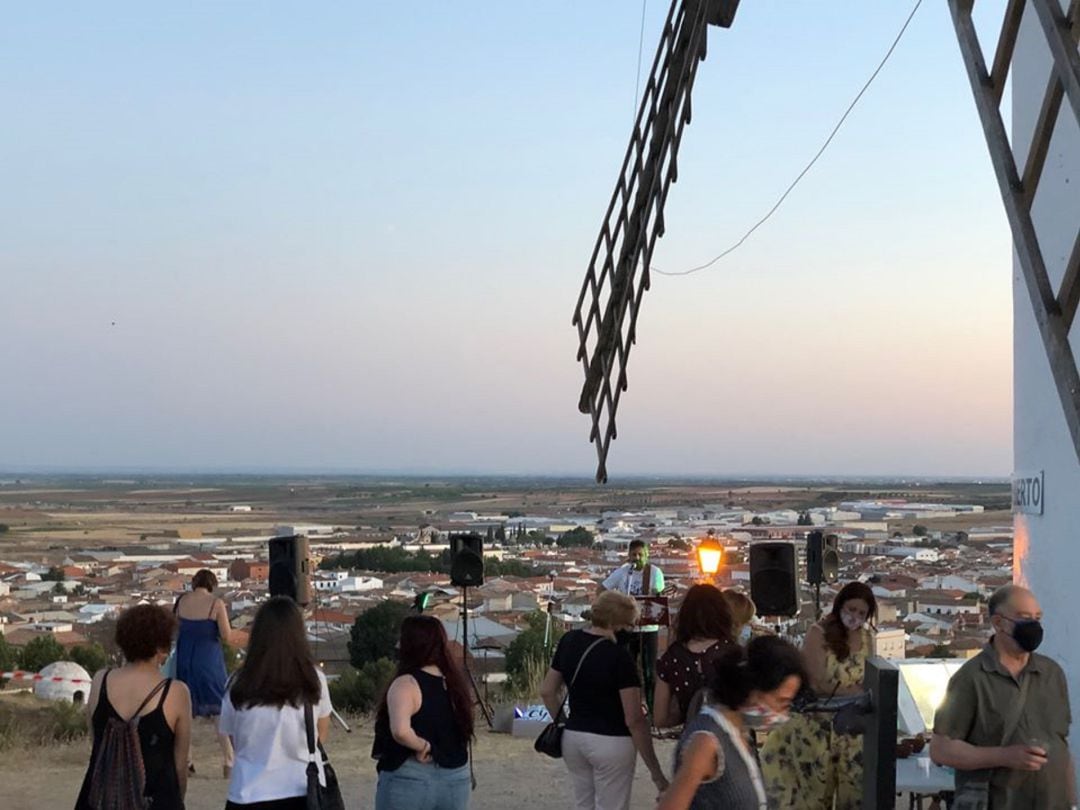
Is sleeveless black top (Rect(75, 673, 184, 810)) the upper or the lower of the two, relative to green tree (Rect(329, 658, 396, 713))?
upper

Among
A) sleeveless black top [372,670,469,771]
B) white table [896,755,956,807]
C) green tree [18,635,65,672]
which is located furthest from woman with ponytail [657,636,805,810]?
green tree [18,635,65,672]

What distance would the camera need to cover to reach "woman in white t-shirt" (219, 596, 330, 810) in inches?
165

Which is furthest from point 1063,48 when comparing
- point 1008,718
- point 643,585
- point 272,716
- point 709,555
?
point 709,555

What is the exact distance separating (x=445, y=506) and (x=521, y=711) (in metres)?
67.9

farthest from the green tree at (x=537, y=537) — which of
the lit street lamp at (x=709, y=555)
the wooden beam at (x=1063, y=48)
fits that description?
the wooden beam at (x=1063, y=48)

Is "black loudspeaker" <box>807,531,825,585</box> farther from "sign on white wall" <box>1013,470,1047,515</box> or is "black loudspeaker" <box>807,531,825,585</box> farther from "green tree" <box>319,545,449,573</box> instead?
"green tree" <box>319,545,449,573</box>

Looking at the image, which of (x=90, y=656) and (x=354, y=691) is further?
(x=90, y=656)

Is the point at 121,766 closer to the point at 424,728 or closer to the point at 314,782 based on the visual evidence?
the point at 314,782

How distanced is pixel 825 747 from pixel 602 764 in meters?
0.83

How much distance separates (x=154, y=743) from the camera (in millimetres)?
4230

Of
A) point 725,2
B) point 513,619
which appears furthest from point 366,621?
point 725,2

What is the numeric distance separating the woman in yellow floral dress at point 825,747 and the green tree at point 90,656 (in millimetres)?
11627

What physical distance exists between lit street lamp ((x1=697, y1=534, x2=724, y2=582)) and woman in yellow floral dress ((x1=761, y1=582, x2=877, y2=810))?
4532 millimetres

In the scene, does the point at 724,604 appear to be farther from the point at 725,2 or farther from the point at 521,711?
the point at 521,711
